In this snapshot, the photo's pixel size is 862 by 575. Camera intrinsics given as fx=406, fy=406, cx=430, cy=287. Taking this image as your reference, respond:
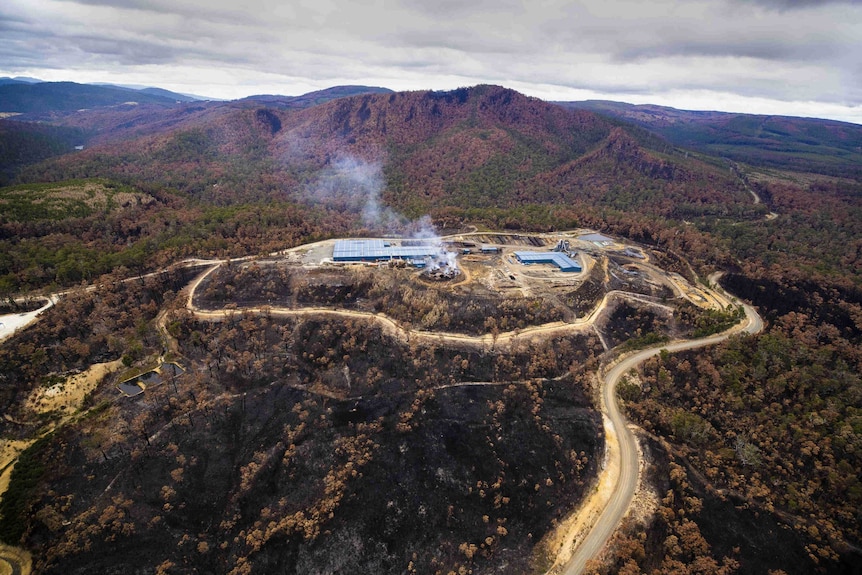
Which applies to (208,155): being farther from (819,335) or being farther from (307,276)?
(819,335)

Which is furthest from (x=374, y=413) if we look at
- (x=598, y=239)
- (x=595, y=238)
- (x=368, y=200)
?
(x=368, y=200)

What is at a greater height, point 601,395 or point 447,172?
point 447,172

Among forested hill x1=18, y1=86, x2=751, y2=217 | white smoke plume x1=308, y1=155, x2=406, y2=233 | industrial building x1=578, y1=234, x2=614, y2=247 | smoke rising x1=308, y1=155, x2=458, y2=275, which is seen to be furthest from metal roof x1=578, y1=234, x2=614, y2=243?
white smoke plume x1=308, y1=155, x2=406, y2=233

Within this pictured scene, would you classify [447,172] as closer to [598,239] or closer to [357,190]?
[357,190]

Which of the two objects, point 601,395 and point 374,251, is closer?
point 601,395

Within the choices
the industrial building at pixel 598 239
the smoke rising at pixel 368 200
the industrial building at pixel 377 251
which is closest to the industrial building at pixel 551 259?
the smoke rising at pixel 368 200

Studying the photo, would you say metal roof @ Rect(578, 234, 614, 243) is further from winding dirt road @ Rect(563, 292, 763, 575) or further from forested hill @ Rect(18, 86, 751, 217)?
forested hill @ Rect(18, 86, 751, 217)
